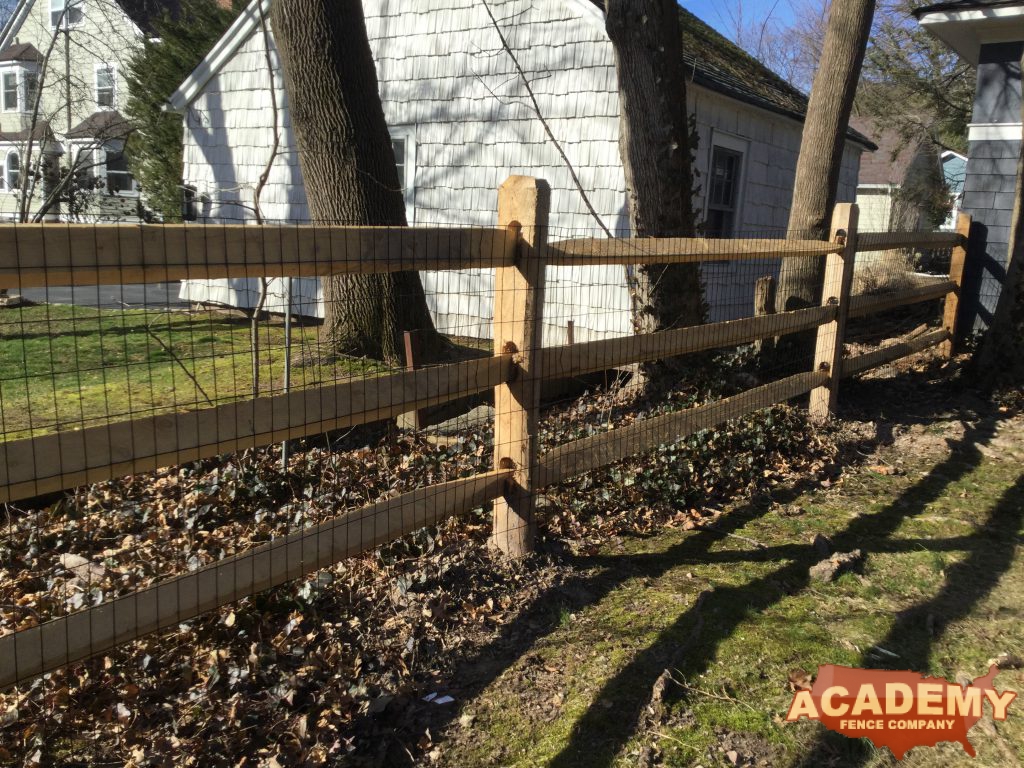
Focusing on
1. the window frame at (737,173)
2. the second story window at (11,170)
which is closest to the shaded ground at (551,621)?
the window frame at (737,173)

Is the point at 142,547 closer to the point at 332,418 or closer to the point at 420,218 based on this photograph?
the point at 332,418

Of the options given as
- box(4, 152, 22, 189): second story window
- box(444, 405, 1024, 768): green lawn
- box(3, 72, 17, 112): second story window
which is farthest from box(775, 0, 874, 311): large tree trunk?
box(3, 72, 17, 112): second story window

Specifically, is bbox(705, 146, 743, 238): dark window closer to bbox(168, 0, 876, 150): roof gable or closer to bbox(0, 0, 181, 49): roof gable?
bbox(168, 0, 876, 150): roof gable

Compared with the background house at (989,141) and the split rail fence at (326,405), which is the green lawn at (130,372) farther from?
the background house at (989,141)

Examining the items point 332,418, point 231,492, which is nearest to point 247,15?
point 231,492

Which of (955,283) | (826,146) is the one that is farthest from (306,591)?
(955,283)

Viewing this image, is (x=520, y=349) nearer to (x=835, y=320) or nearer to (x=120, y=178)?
(x=835, y=320)

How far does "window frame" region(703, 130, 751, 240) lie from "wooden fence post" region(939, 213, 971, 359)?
3.04 metres

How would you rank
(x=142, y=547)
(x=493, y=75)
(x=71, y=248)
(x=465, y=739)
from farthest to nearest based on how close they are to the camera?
1. (x=493, y=75)
2. (x=142, y=547)
3. (x=465, y=739)
4. (x=71, y=248)

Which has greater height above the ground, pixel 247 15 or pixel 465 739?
pixel 247 15

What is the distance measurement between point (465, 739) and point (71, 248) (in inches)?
79.2

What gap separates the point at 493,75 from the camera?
11.0m

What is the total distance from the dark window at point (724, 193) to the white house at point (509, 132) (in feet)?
0.08

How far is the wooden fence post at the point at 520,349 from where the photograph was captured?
3732 millimetres
